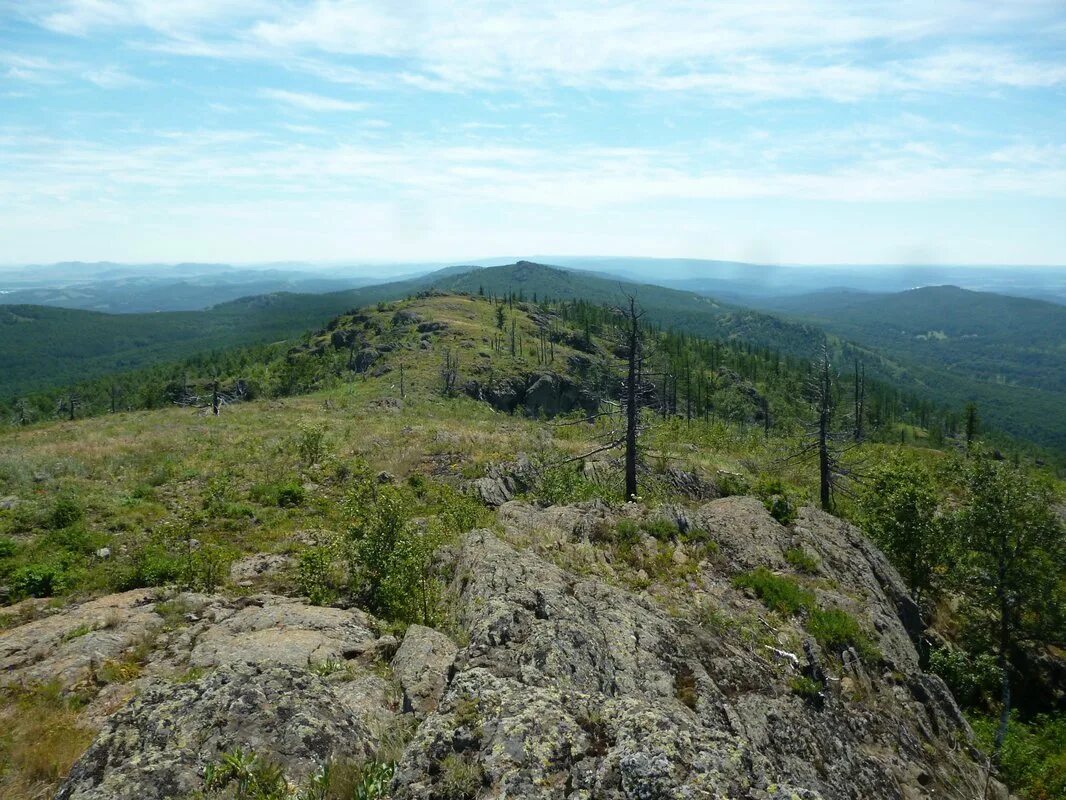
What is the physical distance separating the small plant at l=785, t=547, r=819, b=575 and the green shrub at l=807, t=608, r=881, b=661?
2730 mm

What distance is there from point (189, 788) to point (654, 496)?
2143 cm

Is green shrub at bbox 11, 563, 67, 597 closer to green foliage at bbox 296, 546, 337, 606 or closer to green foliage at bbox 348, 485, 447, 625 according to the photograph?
green foliage at bbox 296, 546, 337, 606

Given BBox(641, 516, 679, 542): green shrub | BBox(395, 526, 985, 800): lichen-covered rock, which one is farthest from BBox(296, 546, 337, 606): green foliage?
BBox(641, 516, 679, 542): green shrub

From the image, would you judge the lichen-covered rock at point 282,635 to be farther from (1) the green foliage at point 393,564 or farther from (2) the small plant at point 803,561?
(2) the small plant at point 803,561

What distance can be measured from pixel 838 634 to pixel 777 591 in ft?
5.24

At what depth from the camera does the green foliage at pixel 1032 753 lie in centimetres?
1897

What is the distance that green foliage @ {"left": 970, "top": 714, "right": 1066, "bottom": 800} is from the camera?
1897 centimetres

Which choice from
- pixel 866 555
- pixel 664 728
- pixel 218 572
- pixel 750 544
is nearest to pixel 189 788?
pixel 664 728

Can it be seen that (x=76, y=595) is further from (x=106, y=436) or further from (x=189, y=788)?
(x=106, y=436)

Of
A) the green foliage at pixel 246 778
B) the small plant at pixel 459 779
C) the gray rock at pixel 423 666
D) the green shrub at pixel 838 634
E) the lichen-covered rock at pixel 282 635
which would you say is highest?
the small plant at pixel 459 779

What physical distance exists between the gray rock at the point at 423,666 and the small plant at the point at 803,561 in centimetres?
1139

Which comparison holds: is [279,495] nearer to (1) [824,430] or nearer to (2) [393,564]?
(2) [393,564]

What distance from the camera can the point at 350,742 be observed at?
5.99 m

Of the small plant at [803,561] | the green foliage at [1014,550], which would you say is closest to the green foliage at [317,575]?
the small plant at [803,561]
